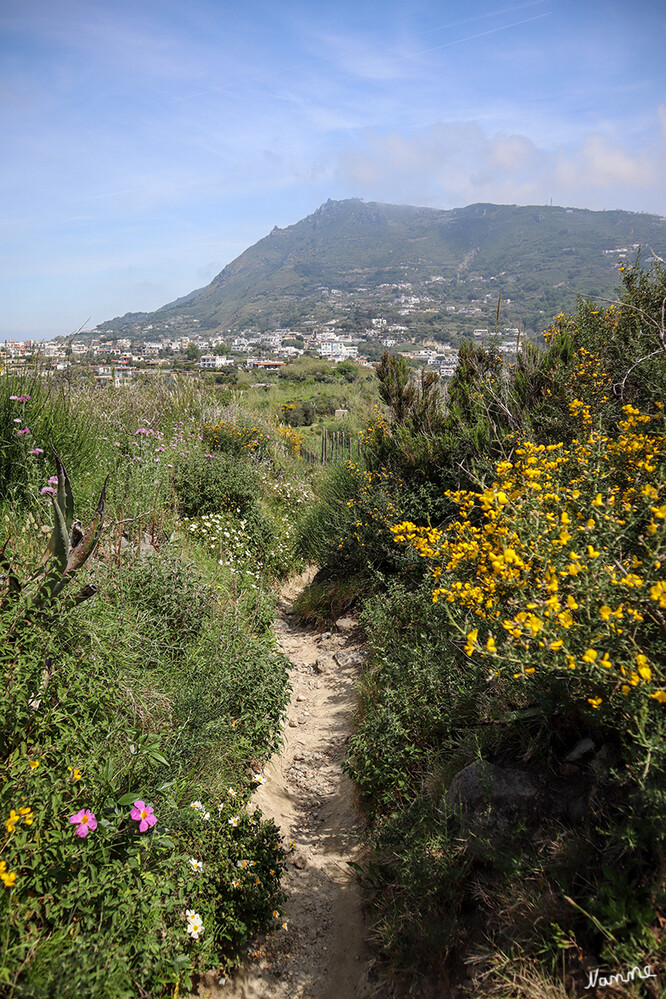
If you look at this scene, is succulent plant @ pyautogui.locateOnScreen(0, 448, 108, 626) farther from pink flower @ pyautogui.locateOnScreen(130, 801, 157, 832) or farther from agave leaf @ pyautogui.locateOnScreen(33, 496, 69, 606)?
pink flower @ pyautogui.locateOnScreen(130, 801, 157, 832)

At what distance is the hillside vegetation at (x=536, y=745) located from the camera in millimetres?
1830

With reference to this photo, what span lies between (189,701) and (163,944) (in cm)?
111

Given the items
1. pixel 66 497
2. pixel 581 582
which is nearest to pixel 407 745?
pixel 581 582

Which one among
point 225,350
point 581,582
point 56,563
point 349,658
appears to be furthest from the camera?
point 225,350

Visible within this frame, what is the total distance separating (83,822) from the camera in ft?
6.77

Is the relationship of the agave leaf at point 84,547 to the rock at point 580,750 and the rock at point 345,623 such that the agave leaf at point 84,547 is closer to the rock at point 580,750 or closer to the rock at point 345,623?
the rock at point 580,750

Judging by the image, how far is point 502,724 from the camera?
9.20 ft

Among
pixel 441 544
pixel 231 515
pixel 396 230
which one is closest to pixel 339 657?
pixel 231 515

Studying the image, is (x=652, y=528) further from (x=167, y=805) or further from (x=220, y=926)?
(x=220, y=926)

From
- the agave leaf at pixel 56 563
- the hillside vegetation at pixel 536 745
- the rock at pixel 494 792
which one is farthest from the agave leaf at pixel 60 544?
the rock at pixel 494 792

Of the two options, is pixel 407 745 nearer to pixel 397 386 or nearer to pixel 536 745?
pixel 536 745

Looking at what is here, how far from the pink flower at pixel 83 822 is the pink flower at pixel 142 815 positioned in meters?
0.15

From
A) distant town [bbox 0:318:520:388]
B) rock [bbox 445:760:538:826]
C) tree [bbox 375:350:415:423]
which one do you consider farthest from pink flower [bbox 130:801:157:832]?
tree [bbox 375:350:415:423]

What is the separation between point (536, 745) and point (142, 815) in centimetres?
180
